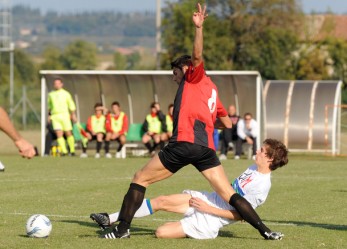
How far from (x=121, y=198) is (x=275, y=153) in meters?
5.04

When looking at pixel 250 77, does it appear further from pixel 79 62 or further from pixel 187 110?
pixel 79 62

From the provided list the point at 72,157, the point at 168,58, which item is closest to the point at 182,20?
the point at 168,58

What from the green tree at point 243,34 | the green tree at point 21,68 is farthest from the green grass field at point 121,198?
the green tree at point 21,68

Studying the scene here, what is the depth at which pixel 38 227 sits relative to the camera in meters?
11.0

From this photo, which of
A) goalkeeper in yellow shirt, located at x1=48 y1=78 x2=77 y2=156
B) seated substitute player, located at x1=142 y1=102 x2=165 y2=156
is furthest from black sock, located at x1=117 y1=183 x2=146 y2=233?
seated substitute player, located at x1=142 y1=102 x2=165 y2=156

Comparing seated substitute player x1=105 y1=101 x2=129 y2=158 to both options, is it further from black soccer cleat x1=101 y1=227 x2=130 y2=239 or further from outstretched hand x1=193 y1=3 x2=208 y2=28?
outstretched hand x1=193 y1=3 x2=208 y2=28

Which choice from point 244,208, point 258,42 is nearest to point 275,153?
point 244,208

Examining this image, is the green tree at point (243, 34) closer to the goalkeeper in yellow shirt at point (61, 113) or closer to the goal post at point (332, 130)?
the goal post at point (332, 130)

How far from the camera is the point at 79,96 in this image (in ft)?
103

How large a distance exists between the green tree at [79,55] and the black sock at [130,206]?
147200mm

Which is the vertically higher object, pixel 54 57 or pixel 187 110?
pixel 187 110

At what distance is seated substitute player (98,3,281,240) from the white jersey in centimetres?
29

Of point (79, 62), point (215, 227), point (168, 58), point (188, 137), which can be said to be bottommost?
point (79, 62)

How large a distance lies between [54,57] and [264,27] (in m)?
82.2
